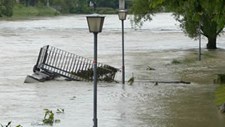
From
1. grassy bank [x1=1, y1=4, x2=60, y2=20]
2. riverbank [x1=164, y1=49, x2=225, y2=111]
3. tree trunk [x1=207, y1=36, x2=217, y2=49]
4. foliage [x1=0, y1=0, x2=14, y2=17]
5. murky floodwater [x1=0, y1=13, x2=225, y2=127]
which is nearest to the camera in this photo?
murky floodwater [x1=0, y1=13, x2=225, y2=127]

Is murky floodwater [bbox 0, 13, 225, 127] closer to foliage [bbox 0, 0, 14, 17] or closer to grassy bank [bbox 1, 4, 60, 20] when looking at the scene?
foliage [bbox 0, 0, 14, 17]

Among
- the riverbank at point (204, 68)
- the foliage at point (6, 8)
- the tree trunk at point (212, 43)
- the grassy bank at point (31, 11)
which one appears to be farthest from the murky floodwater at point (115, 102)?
the grassy bank at point (31, 11)

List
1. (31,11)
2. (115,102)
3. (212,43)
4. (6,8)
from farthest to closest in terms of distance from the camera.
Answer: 1. (31,11)
2. (6,8)
3. (212,43)
4. (115,102)

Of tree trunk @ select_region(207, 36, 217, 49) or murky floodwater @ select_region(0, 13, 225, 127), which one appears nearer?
murky floodwater @ select_region(0, 13, 225, 127)

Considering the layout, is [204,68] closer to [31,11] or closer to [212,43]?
[212,43]

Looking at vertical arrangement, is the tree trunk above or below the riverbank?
above

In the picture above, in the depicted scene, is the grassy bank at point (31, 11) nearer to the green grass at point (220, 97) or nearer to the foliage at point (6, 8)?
the foliage at point (6, 8)

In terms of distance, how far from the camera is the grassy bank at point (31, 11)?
150 meters

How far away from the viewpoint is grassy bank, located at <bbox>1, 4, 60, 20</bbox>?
150 metres

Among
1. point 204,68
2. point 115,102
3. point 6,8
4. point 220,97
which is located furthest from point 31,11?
point 220,97

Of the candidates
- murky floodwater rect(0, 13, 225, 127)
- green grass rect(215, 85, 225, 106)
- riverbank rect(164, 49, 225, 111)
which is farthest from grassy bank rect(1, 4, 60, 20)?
green grass rect(215, 85, 225, 106)

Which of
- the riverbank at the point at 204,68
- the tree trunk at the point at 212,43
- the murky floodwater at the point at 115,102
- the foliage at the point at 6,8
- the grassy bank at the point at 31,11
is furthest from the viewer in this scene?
the grassy bank at the point at 31,11

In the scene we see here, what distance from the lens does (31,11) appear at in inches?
6225

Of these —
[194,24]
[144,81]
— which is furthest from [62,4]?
[144,81]
